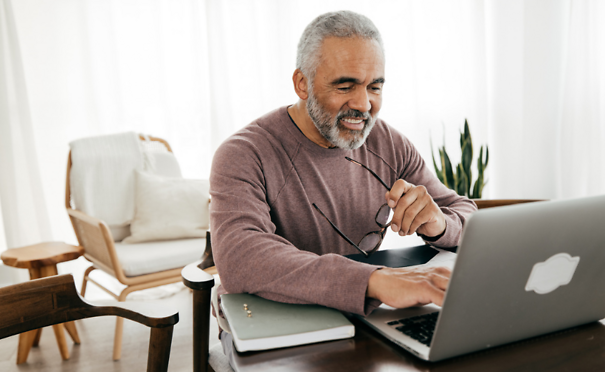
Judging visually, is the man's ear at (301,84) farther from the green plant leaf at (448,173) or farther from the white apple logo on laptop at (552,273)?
the green plant leaf at (448,173)

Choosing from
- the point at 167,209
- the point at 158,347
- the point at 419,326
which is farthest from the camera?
the point at 167,209

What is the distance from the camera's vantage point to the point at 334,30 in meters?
1.18

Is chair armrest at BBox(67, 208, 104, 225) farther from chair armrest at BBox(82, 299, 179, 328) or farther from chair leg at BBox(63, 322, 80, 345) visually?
chair armrest at BBox(82, 299, 179, 328)

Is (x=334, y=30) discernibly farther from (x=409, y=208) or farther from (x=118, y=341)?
(x=118, y=341)

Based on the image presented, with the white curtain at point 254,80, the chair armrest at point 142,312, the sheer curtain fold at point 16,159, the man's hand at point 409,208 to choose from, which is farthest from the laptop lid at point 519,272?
the sheer curtain fold at point 16,159

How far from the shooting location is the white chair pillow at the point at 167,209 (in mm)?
2660

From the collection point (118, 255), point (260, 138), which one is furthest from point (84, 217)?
point (260, 138)

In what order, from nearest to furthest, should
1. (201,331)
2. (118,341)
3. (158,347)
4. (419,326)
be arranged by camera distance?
(419,326)
(158,347)
(201,331)
(118,341)

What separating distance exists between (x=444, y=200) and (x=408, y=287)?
2.41 ft

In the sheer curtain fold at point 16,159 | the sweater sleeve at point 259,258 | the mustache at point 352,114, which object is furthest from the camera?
the sheer curtain fold at point 16,159

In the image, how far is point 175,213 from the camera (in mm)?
2695

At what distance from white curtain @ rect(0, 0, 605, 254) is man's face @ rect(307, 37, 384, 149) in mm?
2354

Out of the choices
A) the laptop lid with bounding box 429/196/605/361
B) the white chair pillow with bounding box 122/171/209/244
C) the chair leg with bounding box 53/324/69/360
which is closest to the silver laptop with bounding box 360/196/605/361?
the laptop lid with bounding box 429/196/605/361

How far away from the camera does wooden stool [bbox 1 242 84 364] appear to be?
2.19m
